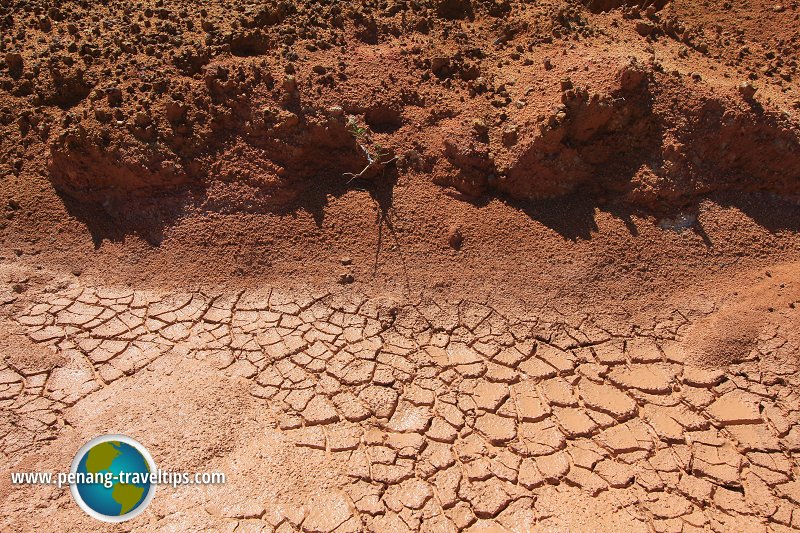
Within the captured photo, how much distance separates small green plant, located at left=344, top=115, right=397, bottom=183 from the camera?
12.4 feet

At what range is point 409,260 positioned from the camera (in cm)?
366

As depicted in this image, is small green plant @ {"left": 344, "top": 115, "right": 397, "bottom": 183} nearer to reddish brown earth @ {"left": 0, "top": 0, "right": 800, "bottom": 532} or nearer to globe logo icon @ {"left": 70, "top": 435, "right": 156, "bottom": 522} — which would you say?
reddish brown earth @ {"left": 0, "top": 0, "right": 800, "bottom": 532}

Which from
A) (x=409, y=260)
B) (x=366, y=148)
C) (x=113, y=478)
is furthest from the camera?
(x=366, y=148)

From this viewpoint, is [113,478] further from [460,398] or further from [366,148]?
[366,148]

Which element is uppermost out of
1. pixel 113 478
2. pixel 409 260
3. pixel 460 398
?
pixel 409 260

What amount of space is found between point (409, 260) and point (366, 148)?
2.68 ft

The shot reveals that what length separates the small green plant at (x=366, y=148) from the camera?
3789 millimetres

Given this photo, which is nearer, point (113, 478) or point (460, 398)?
point (113, 478)

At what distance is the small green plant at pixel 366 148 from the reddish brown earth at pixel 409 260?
0.02 meters

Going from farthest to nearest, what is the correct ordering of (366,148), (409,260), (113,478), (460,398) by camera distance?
(366,148) → (409,260) → (460,398) → (113,478)

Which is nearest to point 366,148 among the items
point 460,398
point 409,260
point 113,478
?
point 409,260

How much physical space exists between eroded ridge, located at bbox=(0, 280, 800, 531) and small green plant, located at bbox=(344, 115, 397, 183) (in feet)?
2.95

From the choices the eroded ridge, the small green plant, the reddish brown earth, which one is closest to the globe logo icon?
the reddish brown earth

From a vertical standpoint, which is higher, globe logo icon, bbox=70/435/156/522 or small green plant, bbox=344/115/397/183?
small green plant, bbox=344/115/397/183
